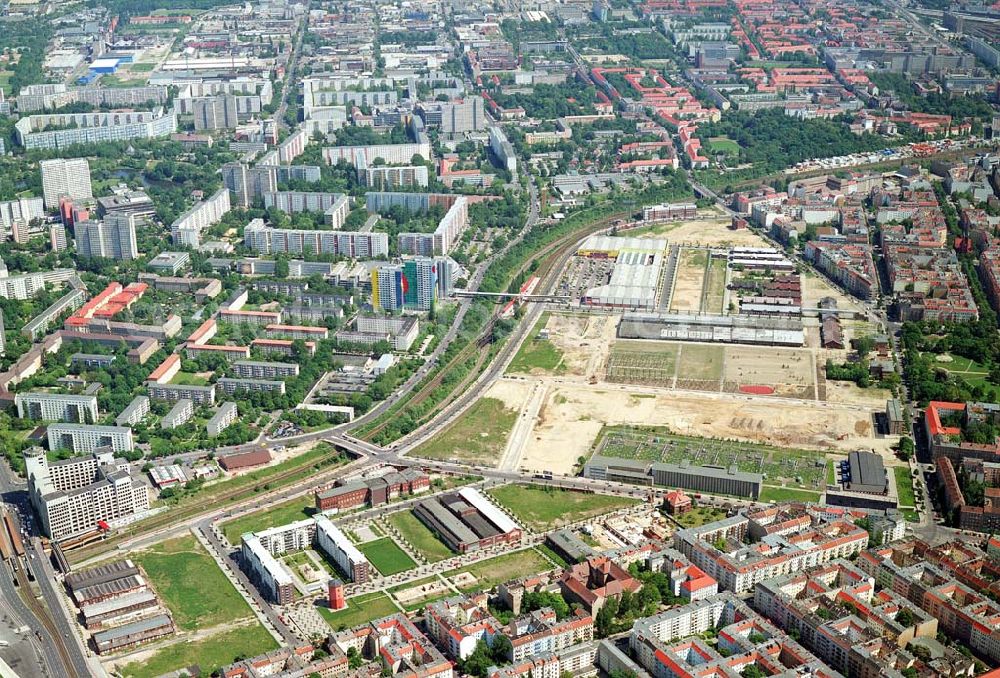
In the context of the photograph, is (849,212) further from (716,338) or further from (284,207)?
(284,207)

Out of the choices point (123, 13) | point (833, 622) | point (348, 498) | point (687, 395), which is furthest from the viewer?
point (123, 13)

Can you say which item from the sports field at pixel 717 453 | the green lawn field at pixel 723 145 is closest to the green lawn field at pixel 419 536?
the sports field at pixel 717 453

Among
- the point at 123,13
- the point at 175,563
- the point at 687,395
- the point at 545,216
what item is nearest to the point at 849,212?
the point at 545,216

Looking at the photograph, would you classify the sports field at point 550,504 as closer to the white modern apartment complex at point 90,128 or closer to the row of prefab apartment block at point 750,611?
the row of prefab apartment block at point 750,611

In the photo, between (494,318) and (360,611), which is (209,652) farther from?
(494,318)

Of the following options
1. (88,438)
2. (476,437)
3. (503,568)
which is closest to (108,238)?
(88,438)

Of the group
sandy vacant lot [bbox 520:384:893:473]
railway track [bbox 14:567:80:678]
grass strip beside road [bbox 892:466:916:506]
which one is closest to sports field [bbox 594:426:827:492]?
sandy vacant lot [bbox 520:384:893:473]

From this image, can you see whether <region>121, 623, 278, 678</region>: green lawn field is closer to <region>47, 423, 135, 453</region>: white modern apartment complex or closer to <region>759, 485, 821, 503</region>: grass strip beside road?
<region>47, 423, 135, 453</region>: white modern apartment complex
